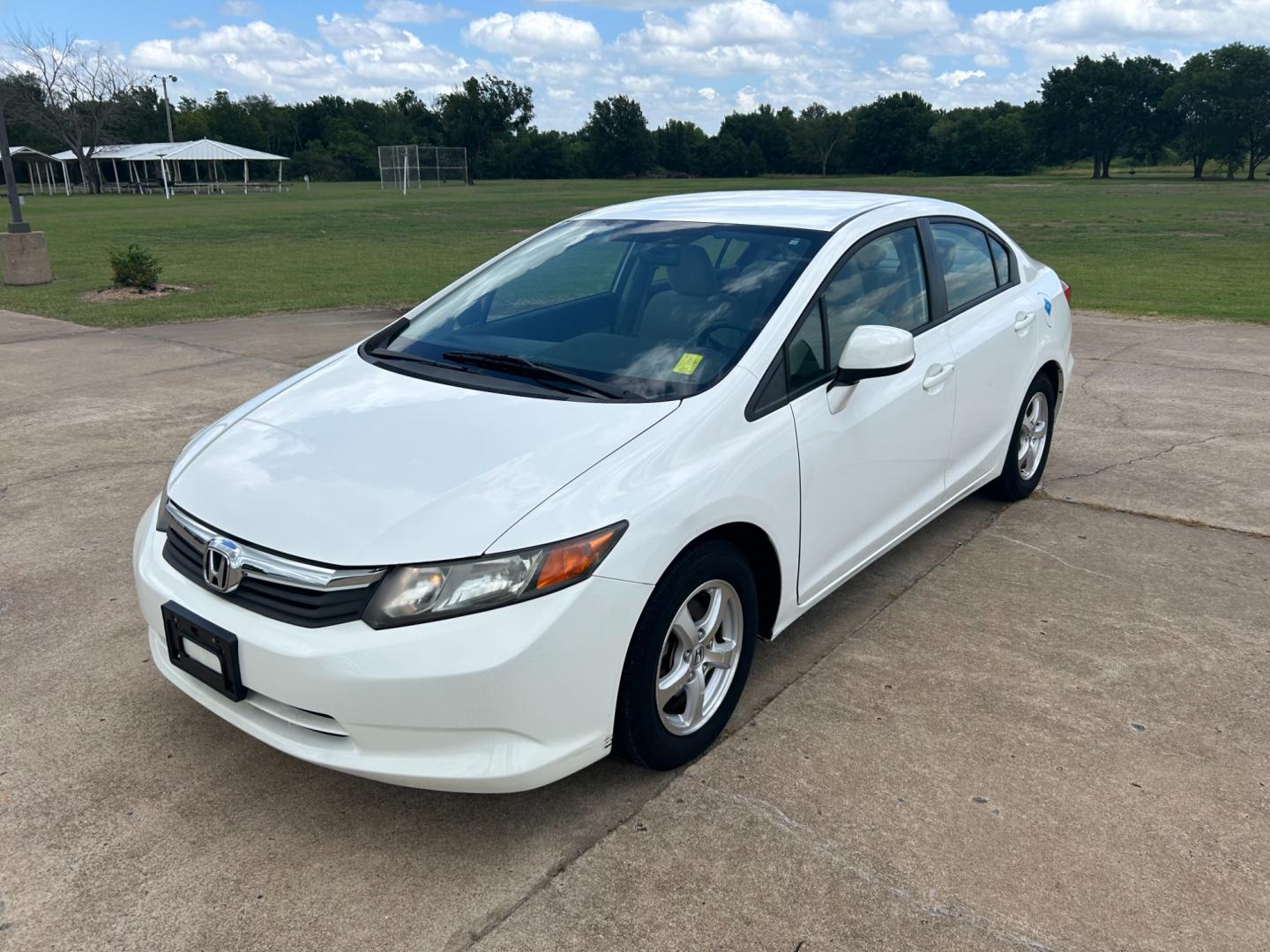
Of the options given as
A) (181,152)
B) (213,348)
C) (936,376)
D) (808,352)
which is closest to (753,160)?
(181,152)

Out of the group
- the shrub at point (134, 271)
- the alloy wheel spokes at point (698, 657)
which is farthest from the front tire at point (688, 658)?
the shrub at point (134, 271)

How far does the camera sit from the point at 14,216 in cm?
1526

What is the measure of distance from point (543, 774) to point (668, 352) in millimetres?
1427

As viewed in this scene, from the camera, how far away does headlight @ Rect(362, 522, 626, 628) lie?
2428 mm

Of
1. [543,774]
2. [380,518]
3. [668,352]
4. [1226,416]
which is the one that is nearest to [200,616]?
[380,518]

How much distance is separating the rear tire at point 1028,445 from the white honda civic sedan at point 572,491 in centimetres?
77

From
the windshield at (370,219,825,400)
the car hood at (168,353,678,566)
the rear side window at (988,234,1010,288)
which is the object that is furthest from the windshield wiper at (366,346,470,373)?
the rear side window at (988,234,1010,288)

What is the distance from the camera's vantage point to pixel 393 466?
2.79 meters

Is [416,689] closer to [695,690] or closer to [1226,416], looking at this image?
[695,690]

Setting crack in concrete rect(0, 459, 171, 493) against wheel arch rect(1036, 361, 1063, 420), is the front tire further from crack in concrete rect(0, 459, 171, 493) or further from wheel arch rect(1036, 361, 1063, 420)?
crack in concrete rect(0, 459, 171, 493)

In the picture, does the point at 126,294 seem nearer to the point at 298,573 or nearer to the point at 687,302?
the point at 687,302

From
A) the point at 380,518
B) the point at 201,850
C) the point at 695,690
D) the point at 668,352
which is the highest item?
the point at 668,352

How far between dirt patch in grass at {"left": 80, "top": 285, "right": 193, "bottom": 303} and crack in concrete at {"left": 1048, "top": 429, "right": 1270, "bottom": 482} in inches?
473

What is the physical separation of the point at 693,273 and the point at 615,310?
316 mm
